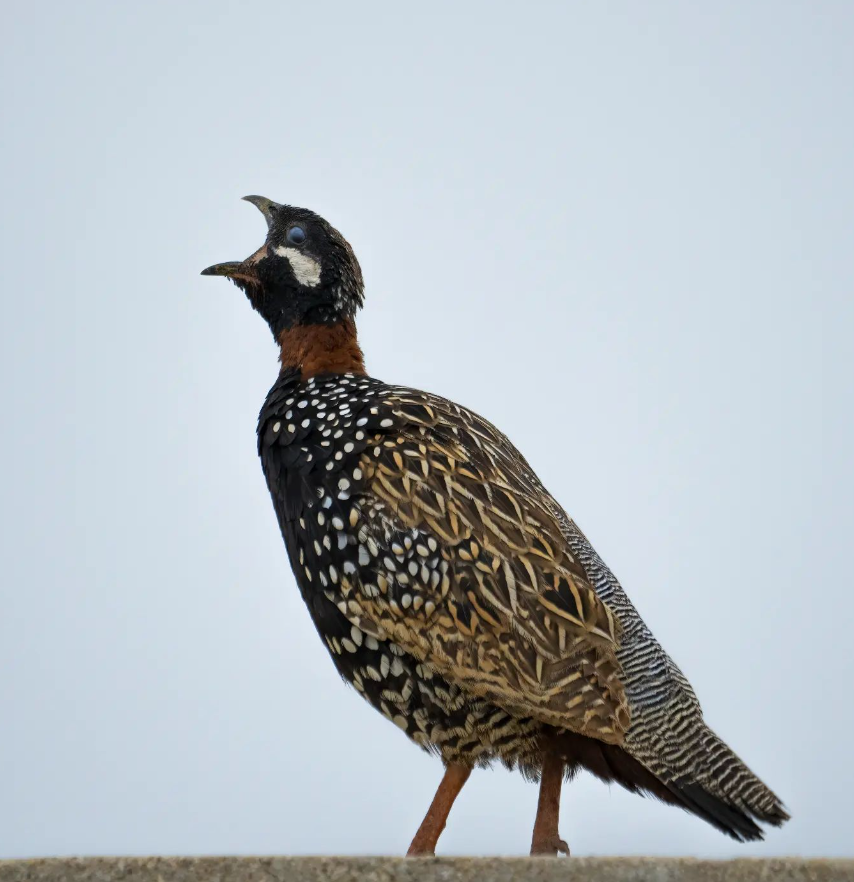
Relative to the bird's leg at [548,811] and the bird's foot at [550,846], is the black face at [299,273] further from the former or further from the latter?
the bird's foot at [550,846]

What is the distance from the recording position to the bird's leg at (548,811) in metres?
5.27

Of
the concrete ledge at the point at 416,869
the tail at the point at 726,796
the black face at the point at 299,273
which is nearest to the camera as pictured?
the concrete ledge at the point at 416,869

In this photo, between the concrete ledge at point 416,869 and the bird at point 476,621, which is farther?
the bird at point 476,621

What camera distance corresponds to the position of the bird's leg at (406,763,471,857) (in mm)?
5184

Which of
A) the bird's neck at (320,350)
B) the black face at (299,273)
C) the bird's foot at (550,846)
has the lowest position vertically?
the bird's foot at (550,846)

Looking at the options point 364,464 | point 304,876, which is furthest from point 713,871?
point 364,464

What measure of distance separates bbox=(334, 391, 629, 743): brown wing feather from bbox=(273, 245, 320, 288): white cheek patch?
1611mm

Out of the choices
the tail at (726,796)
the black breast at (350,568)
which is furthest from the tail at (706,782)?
the black breast at (350,568)

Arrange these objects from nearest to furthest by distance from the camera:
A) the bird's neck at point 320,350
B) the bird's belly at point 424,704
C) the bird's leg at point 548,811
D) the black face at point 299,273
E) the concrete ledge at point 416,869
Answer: the concrete ledge at point 416,869, the bird's belly at point 424,704, the bird's leg at point 548,811, the bird's neck at point 320,350, the black face at point 299,273

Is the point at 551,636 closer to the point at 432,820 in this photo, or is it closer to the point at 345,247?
the point at 432,820

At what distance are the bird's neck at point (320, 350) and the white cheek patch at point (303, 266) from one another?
0.30 meters

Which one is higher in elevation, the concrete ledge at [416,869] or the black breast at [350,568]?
the black breast at [350,568]

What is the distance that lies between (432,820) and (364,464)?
171 cm

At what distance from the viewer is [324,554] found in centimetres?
537
